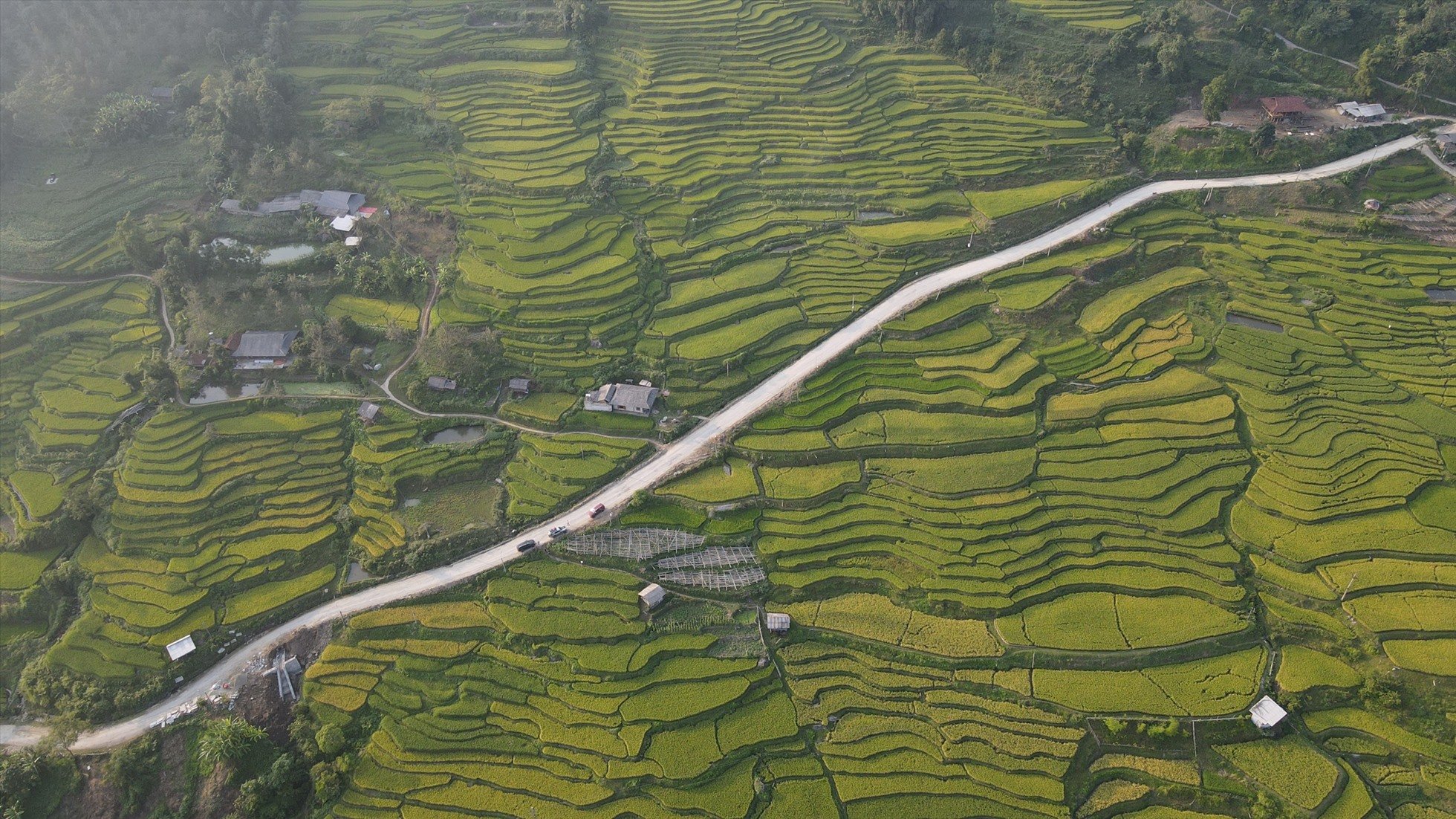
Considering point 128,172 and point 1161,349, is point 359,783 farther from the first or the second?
point 128,172

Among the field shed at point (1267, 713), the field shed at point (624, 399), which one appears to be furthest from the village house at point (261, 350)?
the field shed at point (1267, 713)

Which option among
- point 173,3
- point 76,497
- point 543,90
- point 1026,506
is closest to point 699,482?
point 1026,506

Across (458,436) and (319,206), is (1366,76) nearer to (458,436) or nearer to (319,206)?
(458,436)

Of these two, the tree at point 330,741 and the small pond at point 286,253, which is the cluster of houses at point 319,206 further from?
the tree at point 330,741

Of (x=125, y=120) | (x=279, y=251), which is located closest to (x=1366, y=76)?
(x=279, y=251)

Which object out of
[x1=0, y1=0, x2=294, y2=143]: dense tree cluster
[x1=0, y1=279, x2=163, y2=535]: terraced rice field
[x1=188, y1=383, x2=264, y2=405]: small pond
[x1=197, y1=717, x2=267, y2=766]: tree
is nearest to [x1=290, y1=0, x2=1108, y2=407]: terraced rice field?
[x1=0, y1=0, x2=294, y2=143]: dense tree cluster

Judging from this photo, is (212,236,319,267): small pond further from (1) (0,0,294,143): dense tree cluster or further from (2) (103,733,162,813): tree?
(2) (103,733,162,813): tree
